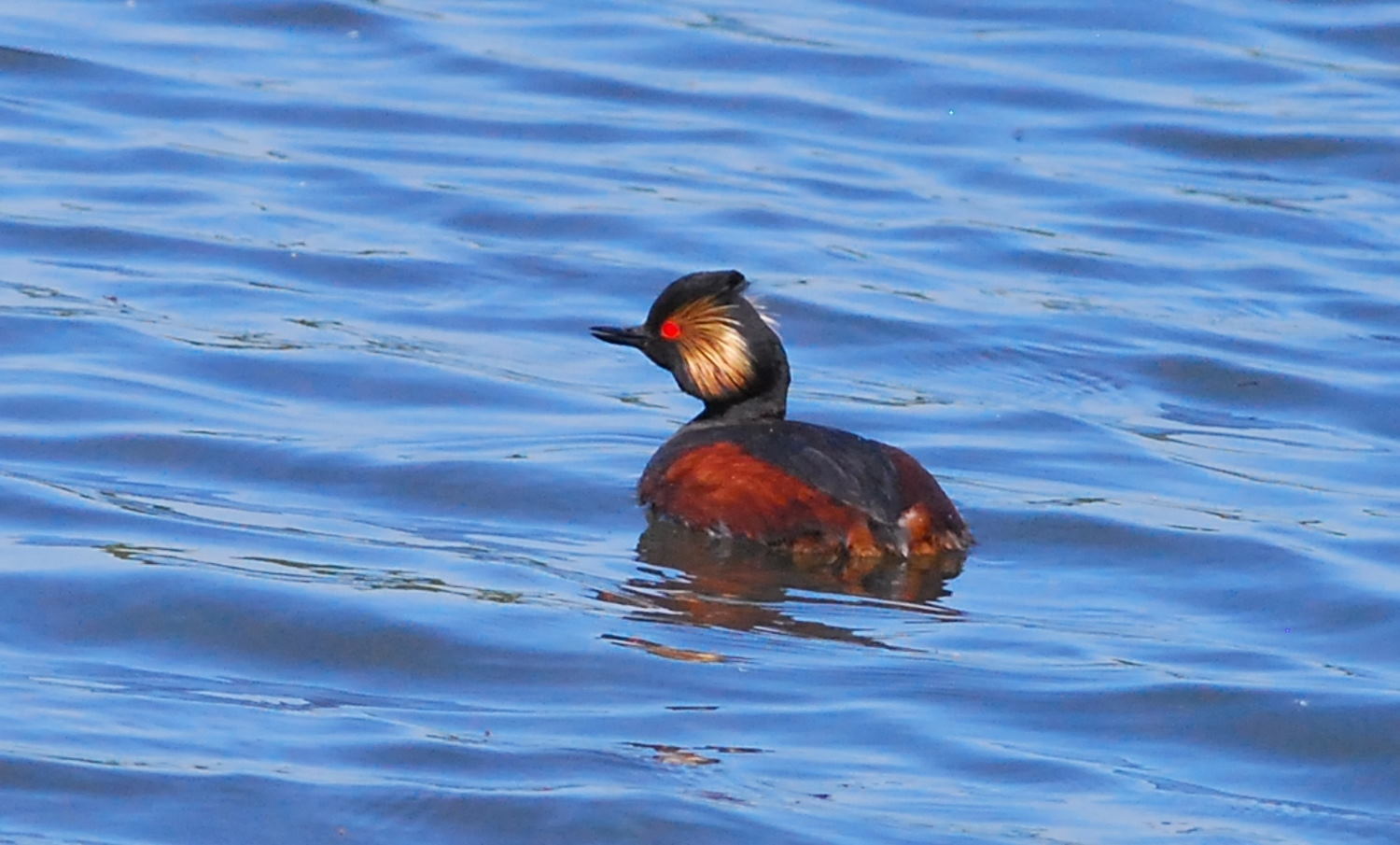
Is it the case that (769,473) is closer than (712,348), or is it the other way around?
(769,473)

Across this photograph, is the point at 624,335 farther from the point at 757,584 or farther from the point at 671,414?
the point at 757,584

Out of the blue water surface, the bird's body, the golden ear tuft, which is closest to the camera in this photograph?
the blue water surface

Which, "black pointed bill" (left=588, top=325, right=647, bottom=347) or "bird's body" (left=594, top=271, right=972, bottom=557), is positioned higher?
"black pointed bill" (left=588, top=325, right=647, bottom=347)

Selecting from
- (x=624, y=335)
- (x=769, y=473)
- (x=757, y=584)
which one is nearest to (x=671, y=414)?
(x=624, y=335)

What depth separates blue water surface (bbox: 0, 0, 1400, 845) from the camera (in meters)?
6.05

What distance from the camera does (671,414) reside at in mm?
10477

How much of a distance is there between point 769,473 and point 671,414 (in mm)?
1983

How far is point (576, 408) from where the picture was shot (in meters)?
10.4

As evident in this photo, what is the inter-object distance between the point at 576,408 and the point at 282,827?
4913mm

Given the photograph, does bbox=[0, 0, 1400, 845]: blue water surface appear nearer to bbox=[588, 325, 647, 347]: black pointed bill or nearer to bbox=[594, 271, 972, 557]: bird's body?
bbox=[594, 271, 972, 557]: bird's body

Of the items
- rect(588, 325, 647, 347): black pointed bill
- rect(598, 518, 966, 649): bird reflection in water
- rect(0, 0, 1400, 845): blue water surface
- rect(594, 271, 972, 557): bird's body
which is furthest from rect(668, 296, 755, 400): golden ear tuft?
rect(598, 518, 966, 649): bird reflection in water

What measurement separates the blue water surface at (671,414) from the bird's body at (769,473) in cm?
14

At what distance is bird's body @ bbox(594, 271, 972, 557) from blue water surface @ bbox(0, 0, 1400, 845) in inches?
5.6

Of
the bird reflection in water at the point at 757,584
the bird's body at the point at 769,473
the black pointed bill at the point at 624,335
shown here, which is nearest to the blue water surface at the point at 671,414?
the bird reflection in water at the point at 757,584
